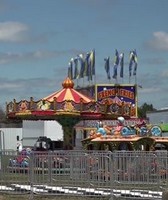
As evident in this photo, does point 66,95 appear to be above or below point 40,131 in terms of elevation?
above

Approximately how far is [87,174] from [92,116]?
1641 cm

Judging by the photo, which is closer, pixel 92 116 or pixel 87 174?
pixel 87 174

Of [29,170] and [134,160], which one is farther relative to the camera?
[29,170]

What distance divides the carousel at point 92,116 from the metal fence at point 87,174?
9620 millimetres

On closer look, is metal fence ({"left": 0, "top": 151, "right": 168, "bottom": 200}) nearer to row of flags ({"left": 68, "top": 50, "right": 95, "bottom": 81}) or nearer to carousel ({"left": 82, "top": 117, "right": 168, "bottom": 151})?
carousel ({"left": 82, "top": 117, "right": 168, "bottom": 151})

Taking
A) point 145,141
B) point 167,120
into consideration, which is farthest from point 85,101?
point 167,120

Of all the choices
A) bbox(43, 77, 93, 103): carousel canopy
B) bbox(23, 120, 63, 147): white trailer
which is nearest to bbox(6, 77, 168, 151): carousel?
bbox(43, 77, 93, 103): carousel canopy

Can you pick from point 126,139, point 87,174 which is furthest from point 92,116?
point 87,174

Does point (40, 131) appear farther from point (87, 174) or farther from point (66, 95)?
point (87, 174)

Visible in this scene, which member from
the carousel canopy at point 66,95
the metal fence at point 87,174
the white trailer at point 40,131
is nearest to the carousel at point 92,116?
the carousel canopy at point 66,95

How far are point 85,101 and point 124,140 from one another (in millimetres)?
6747

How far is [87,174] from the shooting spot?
16.4 metres

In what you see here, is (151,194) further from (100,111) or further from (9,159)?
(100,111)

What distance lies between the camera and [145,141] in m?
26.5
